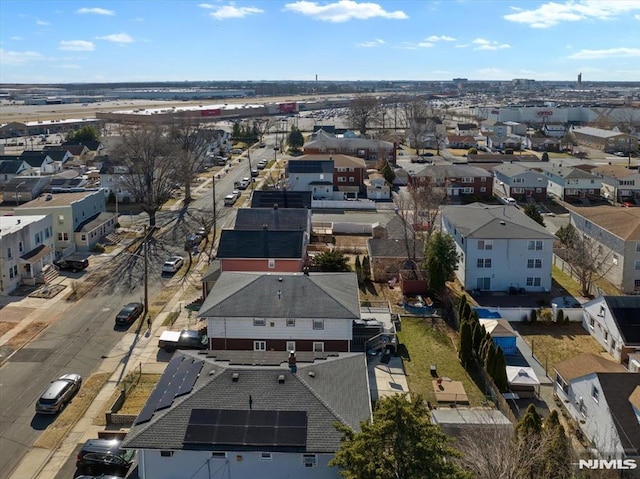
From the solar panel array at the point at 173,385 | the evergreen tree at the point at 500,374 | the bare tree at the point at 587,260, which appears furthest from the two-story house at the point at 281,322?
the bare tree at the point at 587,260

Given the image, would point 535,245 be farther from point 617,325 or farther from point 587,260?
point 617,325

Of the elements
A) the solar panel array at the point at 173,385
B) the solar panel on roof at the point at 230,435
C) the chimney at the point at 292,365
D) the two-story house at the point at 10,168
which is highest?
the two-story house at the point at 10,168


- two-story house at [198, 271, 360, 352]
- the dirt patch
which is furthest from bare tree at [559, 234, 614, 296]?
the dirt patch

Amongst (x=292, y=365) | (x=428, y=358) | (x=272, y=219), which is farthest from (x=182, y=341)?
(x=272, y=219)

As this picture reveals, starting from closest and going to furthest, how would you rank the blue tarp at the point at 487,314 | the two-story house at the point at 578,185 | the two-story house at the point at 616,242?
1. the blue tarp at the point at 487,314
2. the two-story house at the point at 616,242
3. the two-story house at the point at 578,185

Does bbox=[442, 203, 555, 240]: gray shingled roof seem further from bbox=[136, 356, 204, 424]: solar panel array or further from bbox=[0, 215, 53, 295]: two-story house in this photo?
bbox=[0, 215, 53, 295]: two-story house

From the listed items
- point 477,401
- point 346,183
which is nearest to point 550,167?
point 346,183

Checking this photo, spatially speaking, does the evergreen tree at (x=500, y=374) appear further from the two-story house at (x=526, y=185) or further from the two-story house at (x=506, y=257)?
the two-story house at (x=526, y=185)
